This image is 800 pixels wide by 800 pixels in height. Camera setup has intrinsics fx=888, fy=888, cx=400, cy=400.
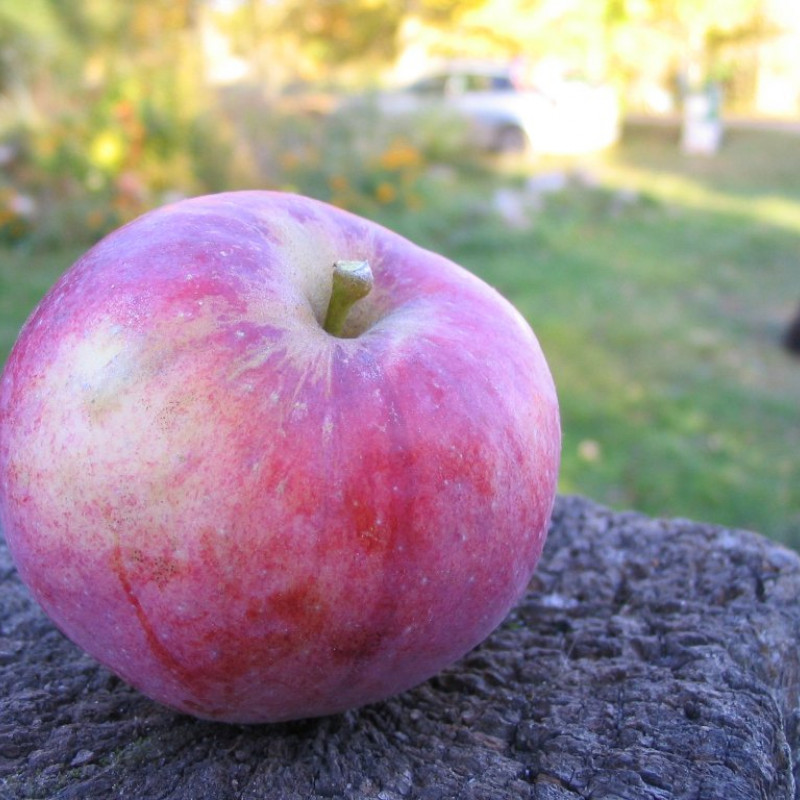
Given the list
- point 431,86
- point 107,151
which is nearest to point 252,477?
point 107,151

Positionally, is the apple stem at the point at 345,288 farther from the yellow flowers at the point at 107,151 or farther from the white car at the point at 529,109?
the white car at the point at 529,109

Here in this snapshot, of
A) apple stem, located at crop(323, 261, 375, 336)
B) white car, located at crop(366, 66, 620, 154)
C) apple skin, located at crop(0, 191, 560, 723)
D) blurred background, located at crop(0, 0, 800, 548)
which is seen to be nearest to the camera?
apple skin, located at crop(0, 191, 560, 723)

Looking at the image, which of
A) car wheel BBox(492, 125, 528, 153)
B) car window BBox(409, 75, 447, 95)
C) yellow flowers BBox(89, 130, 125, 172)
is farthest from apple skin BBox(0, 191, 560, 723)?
car window BBox(409, 75, 447, 95)

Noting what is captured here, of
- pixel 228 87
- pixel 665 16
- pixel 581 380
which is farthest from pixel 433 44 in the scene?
pixel 581 380

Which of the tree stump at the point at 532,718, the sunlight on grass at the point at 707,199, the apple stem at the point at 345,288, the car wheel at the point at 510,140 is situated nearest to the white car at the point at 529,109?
the car wheel at the point at 510,140

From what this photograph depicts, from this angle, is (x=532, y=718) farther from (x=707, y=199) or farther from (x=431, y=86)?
(x=431, y=86)

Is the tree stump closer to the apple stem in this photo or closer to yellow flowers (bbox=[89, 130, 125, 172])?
the apple stem
